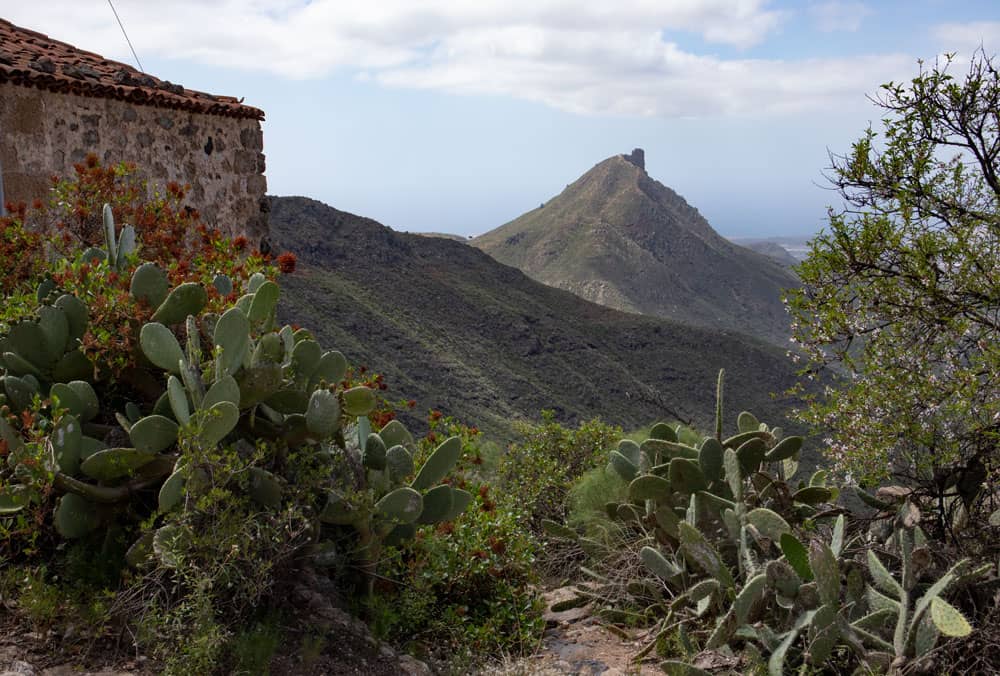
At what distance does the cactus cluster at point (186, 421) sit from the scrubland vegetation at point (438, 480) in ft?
0.04

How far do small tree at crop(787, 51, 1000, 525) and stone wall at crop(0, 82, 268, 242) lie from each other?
5861mm

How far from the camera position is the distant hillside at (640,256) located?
57062 millimetres

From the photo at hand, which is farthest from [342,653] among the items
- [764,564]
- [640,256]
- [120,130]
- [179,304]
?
[640,256]

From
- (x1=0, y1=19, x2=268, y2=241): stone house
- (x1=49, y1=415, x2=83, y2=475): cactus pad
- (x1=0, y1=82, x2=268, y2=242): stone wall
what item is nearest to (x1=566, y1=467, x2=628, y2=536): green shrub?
(x1=49, y1=415, x2=83, y2=475): cactus pad

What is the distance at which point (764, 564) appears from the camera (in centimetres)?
450

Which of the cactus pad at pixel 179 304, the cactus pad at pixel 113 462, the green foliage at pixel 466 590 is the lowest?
the green foliage at pixel 466 590

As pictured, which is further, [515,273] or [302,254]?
[515,273]

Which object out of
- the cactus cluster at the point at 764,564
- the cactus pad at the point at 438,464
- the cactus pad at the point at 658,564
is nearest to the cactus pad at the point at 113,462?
the cactus pad at the point at 438,464

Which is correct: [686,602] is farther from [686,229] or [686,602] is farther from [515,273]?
[686,229]

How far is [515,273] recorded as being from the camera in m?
36.7

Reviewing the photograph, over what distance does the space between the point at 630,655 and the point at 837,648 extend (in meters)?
1.07

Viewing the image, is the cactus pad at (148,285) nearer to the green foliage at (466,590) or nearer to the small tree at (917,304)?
the green foliage at (466,590)

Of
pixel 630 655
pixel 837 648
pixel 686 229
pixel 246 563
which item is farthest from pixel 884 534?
pixel 686 229

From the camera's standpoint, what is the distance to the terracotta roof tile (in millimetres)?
7074
